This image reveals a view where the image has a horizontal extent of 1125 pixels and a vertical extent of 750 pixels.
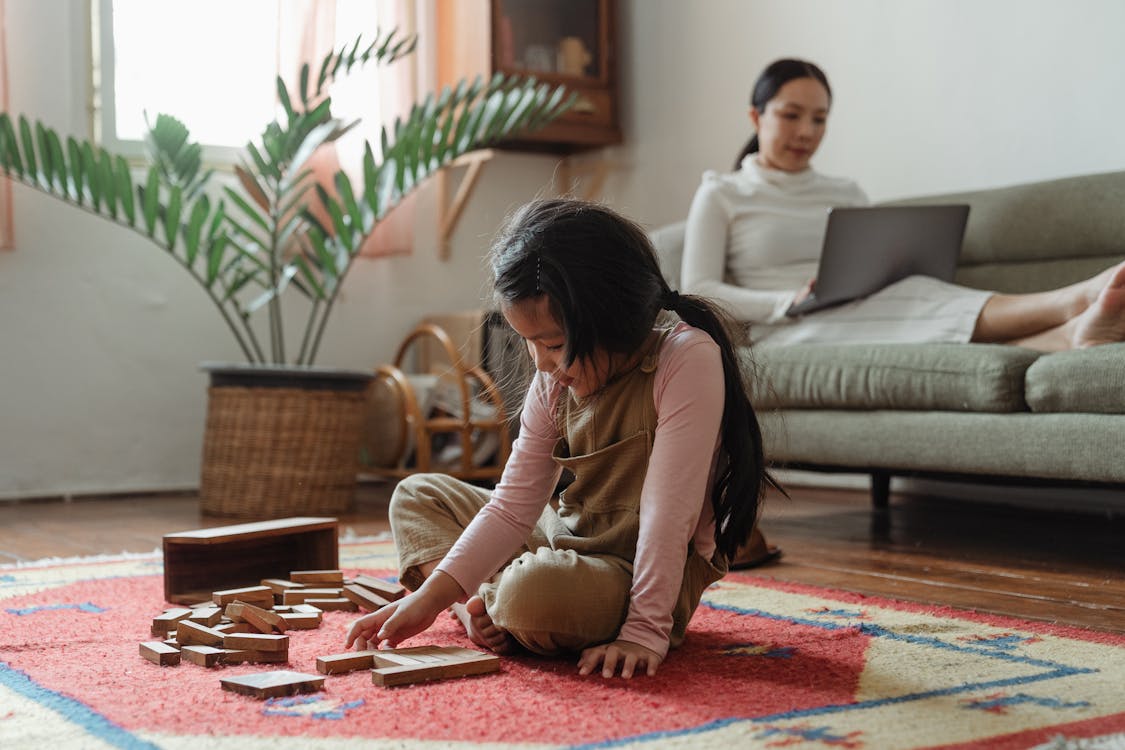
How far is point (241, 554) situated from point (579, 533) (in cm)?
61

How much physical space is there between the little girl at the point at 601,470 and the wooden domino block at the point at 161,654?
0.60 ft

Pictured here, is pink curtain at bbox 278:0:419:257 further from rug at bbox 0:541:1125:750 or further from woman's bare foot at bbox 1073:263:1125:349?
rug at bbox 0:541:1125:750

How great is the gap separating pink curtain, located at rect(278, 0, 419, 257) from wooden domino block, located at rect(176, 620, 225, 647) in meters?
Answer: 2.30

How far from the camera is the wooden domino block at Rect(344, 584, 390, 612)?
5.06 ft

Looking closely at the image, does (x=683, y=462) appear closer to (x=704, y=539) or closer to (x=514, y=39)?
(x=704, y=539)

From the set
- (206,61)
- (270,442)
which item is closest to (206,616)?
(270,442)

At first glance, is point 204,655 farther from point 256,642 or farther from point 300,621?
point 300,621

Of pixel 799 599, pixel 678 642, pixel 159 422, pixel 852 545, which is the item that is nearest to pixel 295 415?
pixel 159 422

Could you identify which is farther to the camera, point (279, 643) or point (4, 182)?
point (4, 182)

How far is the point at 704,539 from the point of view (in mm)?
1357

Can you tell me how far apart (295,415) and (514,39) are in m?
1.56

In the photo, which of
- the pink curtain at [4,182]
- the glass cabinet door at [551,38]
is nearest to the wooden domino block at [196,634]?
the pink curtain at [4,182]

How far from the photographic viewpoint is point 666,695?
1.10 metres

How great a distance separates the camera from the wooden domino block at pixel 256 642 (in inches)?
49.4
